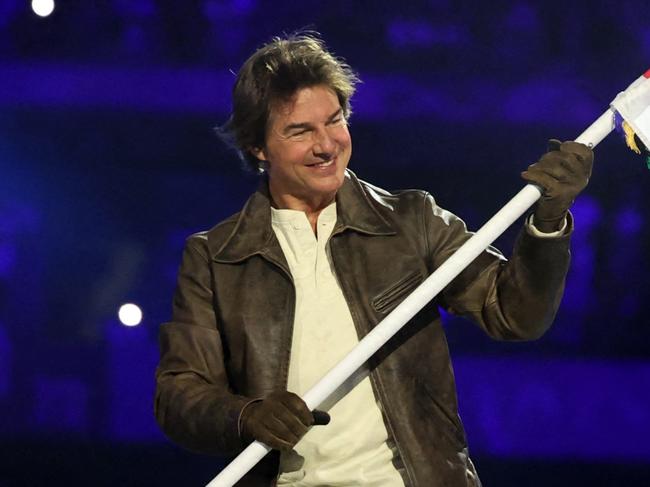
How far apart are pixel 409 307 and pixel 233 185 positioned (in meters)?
1.71

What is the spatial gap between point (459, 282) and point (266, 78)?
1.86 feet

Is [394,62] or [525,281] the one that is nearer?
[525,281]

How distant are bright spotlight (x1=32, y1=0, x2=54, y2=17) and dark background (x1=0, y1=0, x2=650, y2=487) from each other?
0.08 feet

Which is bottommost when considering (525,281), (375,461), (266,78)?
(375,461)

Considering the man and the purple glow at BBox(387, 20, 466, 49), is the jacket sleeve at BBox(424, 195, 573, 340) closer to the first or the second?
the man

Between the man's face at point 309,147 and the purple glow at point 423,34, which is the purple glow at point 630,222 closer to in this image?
the purple glow at point 423,34

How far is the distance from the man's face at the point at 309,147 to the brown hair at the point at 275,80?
2 cm

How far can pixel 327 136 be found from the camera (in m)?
2.40

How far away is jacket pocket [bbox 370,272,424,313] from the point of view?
7.58 ft

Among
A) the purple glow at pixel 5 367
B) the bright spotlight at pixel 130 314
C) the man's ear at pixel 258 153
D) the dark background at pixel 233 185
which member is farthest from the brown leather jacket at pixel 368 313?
the purple glow at pixel 5 367

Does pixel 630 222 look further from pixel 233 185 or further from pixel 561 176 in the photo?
pixel 561 176

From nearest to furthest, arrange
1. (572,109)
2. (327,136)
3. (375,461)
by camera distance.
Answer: (375,461), (327,136), (572,109)

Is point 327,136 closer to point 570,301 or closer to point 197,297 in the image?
point 197,297

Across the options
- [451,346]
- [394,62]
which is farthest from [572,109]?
[451,346]
